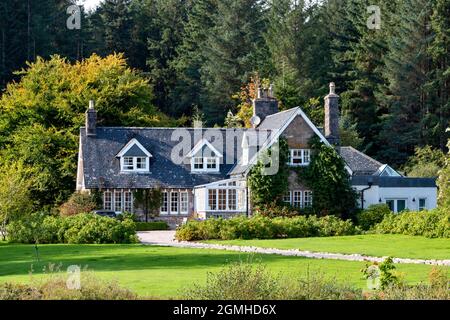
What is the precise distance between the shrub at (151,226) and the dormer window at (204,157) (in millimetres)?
4386

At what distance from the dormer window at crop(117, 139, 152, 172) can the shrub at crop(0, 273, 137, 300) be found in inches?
1434

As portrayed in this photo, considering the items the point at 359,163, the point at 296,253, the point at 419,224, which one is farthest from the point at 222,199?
the point at 296,253

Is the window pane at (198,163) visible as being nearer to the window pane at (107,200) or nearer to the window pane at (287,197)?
the window pane at (107,200)

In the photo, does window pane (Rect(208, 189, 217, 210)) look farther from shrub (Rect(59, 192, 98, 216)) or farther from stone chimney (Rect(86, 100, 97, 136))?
stone chimney (Rect(86, 100, 97, 136))

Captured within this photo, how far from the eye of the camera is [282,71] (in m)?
79.8

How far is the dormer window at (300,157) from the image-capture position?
52.4 meters

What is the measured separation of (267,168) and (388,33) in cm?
3518

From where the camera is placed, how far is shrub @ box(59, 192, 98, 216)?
51.6m

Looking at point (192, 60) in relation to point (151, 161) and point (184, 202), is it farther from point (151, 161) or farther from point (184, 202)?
point (184, 202)

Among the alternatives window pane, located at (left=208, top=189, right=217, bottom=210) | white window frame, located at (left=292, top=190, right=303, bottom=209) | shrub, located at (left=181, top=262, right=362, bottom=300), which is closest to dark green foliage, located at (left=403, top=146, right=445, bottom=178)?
white window frame, located at (left=292, top=190, right=303, bottom=209)

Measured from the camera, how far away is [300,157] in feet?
172

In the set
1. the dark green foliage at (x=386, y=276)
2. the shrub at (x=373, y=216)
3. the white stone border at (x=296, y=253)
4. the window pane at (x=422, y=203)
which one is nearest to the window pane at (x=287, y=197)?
the shrub at (x=373, y=216)
